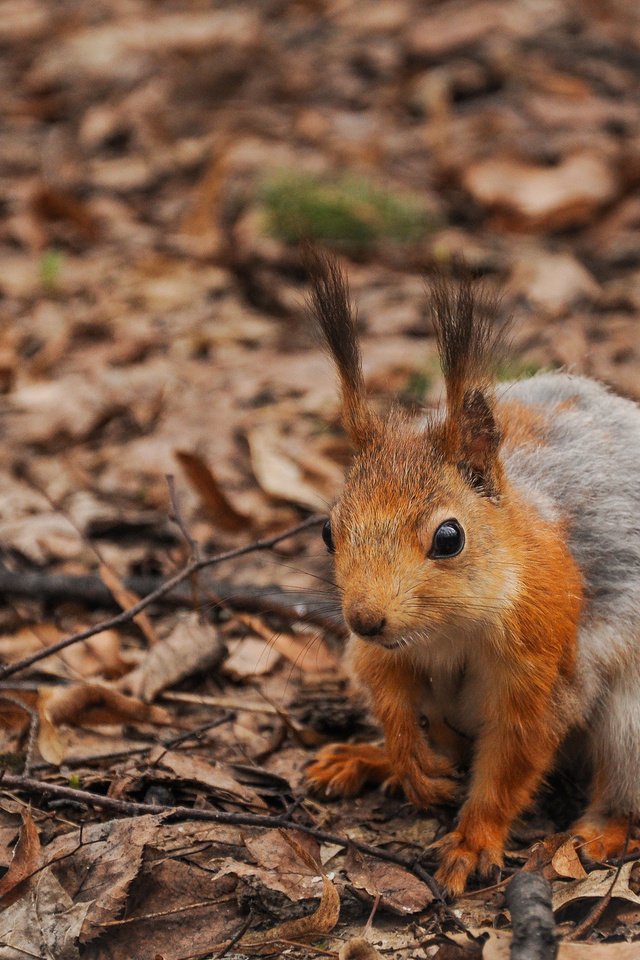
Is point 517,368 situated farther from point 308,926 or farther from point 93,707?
point 308,926

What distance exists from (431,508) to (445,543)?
0.10 meters

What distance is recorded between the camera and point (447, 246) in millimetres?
7195

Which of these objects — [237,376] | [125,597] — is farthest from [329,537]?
[237,376]

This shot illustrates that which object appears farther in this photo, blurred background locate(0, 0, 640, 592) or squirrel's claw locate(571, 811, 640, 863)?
blurred background locate(0, 0, 640, 592)

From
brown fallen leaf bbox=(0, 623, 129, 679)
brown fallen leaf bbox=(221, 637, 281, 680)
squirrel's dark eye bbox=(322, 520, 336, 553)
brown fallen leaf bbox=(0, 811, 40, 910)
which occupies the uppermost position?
squirrel's dark eye bbox=(322, 520, 336, 553)

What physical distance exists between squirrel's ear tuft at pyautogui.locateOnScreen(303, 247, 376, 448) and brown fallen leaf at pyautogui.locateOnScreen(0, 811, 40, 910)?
1408mm

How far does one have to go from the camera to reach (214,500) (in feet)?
16.4

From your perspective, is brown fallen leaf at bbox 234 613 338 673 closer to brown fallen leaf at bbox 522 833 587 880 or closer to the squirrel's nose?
brown fallen leaf at bbox 522 833 587 880

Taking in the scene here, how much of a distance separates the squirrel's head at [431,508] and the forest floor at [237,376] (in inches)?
28.2

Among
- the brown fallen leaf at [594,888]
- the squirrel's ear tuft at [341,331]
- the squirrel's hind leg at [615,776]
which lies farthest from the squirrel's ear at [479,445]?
the brown fallen leaf at [594,888]

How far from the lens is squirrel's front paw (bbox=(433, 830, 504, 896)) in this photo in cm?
299

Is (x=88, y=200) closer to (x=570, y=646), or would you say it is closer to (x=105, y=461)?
(x=105, y=461)

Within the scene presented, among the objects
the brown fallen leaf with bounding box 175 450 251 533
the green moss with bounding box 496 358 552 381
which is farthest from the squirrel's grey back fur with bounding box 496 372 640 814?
the brown fallen leaf with bounding box 175 450 251 533

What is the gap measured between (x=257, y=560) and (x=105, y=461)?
115 cm
